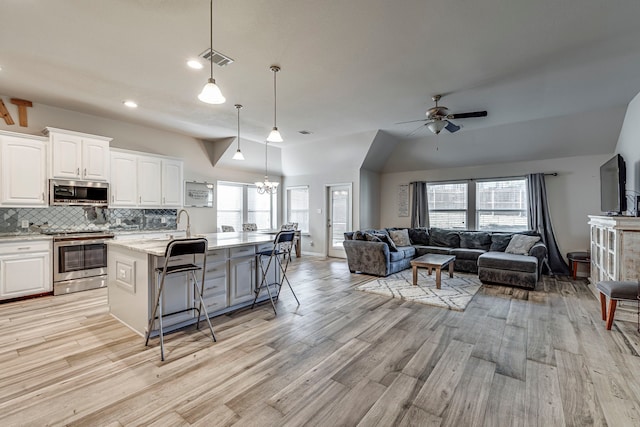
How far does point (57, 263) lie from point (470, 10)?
6.13m

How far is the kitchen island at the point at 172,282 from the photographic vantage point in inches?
114

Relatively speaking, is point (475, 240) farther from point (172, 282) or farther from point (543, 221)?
point (172, 282)

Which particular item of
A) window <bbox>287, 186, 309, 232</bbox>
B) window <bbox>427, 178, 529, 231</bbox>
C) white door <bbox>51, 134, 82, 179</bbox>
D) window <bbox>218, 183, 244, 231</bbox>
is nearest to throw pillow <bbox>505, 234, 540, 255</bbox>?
window <bbox>427, 178, 529, 231</bbox>

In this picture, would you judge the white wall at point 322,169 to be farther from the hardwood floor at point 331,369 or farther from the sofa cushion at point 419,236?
the hardwood floor at point 331,369

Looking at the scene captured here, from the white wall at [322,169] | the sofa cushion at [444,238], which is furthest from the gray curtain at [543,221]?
the white wall at [322,169]

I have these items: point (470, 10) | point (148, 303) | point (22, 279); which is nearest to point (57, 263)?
point (22, 279)

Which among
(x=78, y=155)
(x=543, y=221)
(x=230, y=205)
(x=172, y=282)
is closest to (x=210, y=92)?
(x=172, y=282)

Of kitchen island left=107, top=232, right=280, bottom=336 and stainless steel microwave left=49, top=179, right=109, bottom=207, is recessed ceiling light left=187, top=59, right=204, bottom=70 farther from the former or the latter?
stainless steel microwave left=49, top=179, right=109, bottom=207

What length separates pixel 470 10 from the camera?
240 cm

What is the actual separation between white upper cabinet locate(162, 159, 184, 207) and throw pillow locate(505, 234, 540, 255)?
22.7 ft

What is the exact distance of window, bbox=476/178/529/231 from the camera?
646 cm

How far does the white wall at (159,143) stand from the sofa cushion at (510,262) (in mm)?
5640

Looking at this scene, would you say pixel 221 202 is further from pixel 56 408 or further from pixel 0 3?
pixel 56 408

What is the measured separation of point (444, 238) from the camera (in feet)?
22.5
